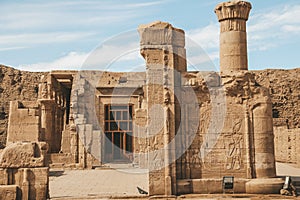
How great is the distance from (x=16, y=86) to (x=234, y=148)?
3441 centimetres

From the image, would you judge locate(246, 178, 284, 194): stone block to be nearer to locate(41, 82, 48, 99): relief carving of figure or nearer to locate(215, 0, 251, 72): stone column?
locate(215, 0, 251, 72): stone column

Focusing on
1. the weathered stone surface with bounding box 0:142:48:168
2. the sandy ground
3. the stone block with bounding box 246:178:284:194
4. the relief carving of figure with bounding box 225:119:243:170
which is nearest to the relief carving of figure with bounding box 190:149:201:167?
the relief carving of figure with bounding box 225:119:243:170

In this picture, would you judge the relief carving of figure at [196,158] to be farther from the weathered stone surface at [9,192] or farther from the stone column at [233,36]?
the weathered stone surface at [9,192]

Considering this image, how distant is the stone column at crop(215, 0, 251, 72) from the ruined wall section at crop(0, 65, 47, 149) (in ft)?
104

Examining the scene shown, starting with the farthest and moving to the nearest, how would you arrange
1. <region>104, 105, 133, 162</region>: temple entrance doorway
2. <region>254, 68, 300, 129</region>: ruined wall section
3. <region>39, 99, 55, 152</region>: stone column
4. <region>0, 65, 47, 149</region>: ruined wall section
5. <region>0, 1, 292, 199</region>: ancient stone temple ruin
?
<region>0, 65, 47, 149</region>: ruined wall section, <region>254, 68, 300, 129</region>: ruined wall section, <region>104, 105, 133, 162</region>: temple entrance doorway, <region>39, 99, 55, 152</region>: stone column, <region>0, 1, 292, 199</region>: ancient stone temple ruin

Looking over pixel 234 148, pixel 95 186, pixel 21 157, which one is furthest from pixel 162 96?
pixel 95 186

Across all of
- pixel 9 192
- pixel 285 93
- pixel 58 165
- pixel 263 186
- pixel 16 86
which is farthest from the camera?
pixel 16 86

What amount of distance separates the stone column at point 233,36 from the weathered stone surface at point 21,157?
6.14 meters

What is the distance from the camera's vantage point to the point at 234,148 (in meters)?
10.5

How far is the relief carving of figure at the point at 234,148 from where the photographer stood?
10.5m

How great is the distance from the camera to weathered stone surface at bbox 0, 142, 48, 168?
30.2 ft

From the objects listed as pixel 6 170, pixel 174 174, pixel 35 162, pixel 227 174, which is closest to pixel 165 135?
pixel 174 174

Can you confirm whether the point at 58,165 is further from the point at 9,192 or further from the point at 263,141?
the point at 263,141

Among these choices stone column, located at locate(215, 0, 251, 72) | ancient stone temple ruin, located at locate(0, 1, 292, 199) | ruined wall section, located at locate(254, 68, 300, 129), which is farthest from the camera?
ruined wall section, located at locate(254, 68, 300, 129)
